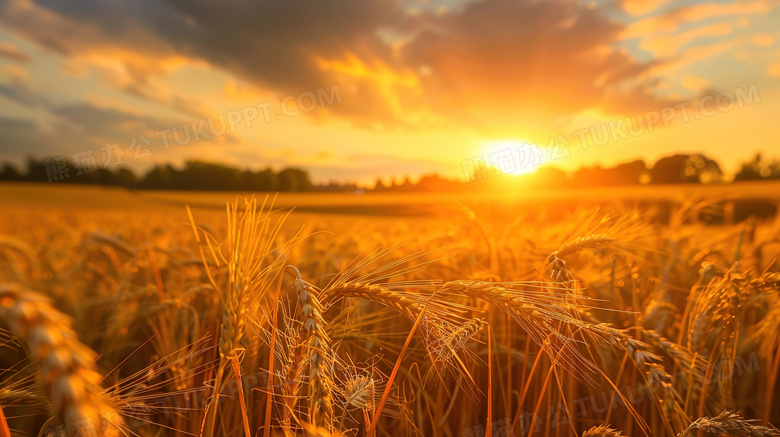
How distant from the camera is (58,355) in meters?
0.47

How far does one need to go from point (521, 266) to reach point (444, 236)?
62 centimetres

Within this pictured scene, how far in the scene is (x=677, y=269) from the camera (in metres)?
3.03

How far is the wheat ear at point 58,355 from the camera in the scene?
1.54ft

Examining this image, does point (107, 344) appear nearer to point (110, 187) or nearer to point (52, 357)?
point (52, 357)

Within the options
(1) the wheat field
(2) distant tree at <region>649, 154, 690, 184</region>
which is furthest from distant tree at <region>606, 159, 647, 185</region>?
(1) the wheat field

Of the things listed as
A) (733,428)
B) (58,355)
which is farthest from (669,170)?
(58,355)

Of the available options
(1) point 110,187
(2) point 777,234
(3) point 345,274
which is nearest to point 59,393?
(3) point 345,274

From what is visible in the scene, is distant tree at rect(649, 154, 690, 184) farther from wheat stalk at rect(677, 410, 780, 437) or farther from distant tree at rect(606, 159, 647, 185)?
wheat stalk at rect(677, 410, 780, 437)

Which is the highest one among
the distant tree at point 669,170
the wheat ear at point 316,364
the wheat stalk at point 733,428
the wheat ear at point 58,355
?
the wheat ear at point 58,355

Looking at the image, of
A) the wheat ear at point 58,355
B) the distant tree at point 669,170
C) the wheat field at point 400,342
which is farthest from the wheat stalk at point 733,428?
the distant tree at point 669,170

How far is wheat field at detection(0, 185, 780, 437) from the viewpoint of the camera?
962 millimetres

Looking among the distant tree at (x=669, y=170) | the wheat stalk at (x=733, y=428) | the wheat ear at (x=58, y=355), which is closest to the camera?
the wheat ear at (x=58, y=355)

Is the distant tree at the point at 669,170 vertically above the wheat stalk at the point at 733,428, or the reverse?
the wheat stalk at the point at 733,428

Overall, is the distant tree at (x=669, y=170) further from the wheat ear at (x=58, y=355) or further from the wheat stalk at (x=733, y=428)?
the wheat ear at (x=58, y=355)
